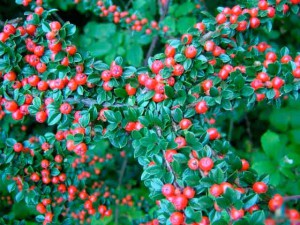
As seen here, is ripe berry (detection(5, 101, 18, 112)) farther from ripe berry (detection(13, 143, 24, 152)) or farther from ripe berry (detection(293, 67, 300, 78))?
ripe berry (detection(293, 67, 300, 78))

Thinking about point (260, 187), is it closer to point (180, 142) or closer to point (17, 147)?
point (180, 142)

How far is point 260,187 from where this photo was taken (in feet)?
5.04

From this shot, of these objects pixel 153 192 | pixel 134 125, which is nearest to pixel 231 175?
pixel 153 192

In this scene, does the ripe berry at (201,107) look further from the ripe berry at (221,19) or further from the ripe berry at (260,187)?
the ripe berry at (221,19)

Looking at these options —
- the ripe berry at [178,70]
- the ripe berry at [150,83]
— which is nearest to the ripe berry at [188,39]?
the ripe berry at [178,70]

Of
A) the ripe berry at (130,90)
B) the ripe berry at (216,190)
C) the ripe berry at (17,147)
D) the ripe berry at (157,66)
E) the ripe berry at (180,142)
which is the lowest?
the ripe berry at (17,147)

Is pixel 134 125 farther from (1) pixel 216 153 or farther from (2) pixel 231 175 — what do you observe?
(2) pixel 231 175

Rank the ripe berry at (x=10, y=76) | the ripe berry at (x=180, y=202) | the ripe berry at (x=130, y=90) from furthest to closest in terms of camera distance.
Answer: the ripe berry at (x=10, y=76) → the ripe berry at (x=130, y=90) → the ripe berry at (x=180, y=202)

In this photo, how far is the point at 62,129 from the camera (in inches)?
77.9

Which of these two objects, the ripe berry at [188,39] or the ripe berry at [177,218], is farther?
the ripe berry at [188,39]

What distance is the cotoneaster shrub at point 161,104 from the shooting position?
158 cm

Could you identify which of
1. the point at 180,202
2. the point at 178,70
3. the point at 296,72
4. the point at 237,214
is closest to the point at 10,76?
the point at 178,70

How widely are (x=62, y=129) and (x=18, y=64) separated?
0.47 meters

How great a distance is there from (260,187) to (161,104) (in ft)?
2.03
